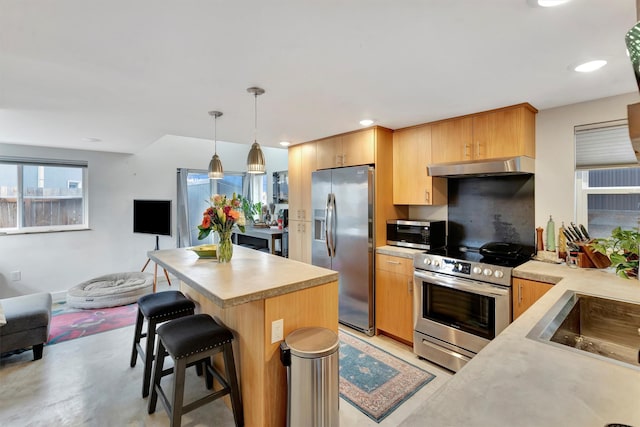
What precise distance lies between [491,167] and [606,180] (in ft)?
2.89

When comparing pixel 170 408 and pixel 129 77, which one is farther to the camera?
pixel 129 77

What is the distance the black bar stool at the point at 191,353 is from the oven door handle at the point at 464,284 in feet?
5.75

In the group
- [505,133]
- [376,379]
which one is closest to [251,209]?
[376,379]

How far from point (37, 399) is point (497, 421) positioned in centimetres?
308

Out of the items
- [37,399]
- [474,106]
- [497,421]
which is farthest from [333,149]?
[37,399]

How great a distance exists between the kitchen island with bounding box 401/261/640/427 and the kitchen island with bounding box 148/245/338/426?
1052 mm

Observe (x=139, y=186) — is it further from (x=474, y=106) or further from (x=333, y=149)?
(x=474, y=106)

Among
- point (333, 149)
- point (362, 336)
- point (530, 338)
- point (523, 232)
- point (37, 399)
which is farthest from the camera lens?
point (333, 149)

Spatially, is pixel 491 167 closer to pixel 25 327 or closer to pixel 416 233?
pixel 416 233

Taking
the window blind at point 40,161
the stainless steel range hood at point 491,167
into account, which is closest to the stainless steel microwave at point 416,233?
the stainless steel range hood at point 491,167

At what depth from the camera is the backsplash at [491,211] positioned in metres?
2.73

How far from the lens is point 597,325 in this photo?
1.60 metres

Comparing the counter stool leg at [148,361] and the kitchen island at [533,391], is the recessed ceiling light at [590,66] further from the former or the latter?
the counter stool leg at [148,361]

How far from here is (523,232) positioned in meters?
2.74
